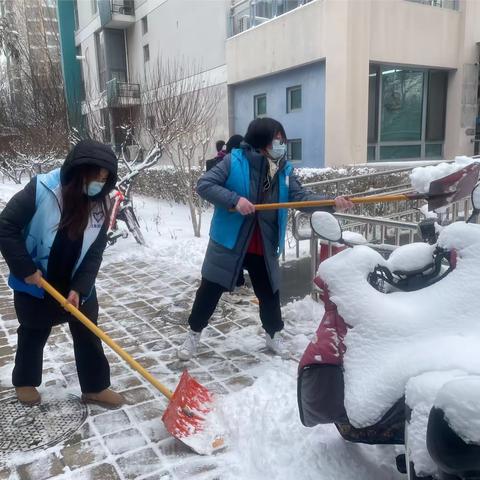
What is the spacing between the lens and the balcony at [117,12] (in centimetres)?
2138

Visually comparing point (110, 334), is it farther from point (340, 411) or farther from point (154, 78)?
point (154, 78)

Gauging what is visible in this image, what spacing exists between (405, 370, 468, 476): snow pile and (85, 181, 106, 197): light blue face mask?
1855 millimetres

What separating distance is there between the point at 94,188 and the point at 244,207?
2.97 ft

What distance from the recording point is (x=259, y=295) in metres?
3.54

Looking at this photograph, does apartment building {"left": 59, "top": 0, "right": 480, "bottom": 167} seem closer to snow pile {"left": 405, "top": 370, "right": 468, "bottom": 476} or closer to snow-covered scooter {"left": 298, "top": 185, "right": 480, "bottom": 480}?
snow-covered scooter {"left": 298, "top": 185, "right": 480, "bottom": 480}

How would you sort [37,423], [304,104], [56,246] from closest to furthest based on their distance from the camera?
[56,246], [37,423], [304,104]

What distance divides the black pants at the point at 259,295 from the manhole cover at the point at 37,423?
96 cm

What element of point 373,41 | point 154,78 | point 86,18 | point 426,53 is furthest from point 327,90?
point 86,18

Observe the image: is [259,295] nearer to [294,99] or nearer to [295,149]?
[295,149]

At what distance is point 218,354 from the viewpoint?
3.69 m

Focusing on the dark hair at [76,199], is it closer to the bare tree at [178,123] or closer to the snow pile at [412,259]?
the snow pile at [412,259]

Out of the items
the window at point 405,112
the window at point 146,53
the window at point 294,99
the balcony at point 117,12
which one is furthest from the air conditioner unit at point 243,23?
the balcony at point 117,12

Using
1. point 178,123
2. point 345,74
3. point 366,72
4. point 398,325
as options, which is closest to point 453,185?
point 398,325

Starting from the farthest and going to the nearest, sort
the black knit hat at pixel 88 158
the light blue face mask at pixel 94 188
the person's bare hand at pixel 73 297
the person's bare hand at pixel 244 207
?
the person's bare hand at pixel 244 207
the person's bare hand at pixel 73 297
the light blue face mask at pixel 94 188
the black knit hat at pixel 88 158
